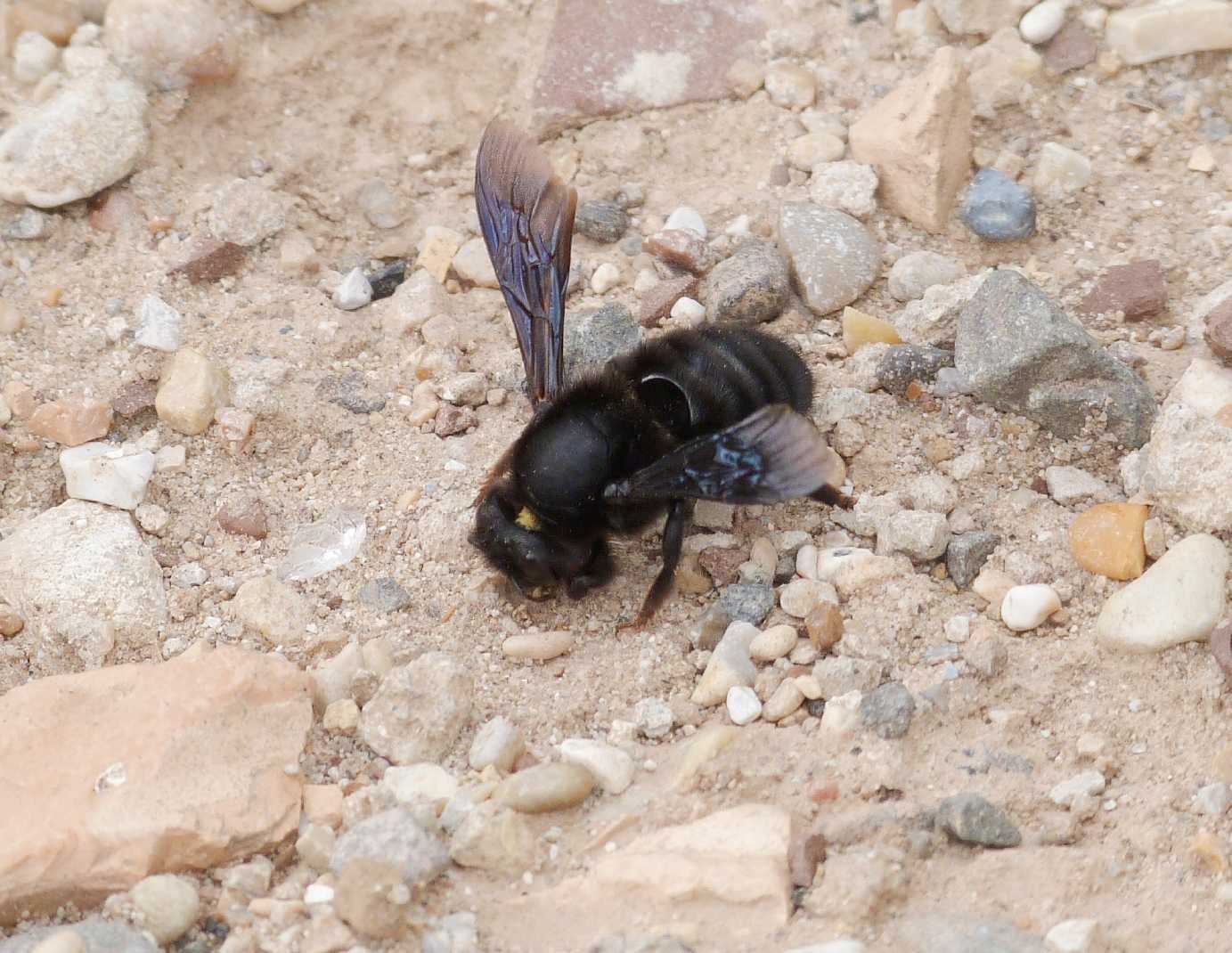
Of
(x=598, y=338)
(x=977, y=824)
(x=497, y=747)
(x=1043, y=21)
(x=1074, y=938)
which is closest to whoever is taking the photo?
(x=1074, y=938)

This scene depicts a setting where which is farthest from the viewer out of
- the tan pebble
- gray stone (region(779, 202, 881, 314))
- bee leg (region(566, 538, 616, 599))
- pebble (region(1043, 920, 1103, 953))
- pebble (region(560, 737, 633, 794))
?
gray stone (region(779, 202, 881, 314))

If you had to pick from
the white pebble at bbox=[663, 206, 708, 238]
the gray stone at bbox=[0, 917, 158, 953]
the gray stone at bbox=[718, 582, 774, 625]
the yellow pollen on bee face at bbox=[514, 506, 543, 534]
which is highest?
the gray stone at bbox=[0, 917, 158, 953]

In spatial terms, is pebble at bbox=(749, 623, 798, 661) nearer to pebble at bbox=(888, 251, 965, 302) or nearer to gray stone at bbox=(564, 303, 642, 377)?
gray stone at bbox=(564, 303, 642, 377)

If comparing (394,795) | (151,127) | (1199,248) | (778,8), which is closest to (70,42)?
(151,127)

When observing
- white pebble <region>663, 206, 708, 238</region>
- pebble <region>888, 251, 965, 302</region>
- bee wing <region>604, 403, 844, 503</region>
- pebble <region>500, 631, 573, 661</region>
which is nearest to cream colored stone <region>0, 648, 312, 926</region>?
pebble <region>500, 631, 573, 661</region>

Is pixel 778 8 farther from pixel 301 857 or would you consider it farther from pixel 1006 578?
pixel 301 857

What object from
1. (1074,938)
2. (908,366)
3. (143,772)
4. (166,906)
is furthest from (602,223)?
(1074,938)

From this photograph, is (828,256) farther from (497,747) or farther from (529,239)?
(497,747)
